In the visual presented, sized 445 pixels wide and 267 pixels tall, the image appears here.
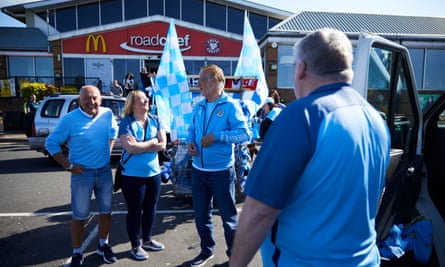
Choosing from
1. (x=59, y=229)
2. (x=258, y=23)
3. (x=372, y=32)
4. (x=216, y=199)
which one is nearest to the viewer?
(x=216, y=199)

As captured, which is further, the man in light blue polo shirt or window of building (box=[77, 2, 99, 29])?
window of building (box=[77, 2, 99, 29])

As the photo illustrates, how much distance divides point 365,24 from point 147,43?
13.7 metres

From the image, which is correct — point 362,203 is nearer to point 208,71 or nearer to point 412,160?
point 412,160

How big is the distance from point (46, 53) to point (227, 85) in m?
19.3

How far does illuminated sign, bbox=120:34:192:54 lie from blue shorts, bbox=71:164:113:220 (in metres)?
19.4

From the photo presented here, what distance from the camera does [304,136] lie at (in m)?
1.26

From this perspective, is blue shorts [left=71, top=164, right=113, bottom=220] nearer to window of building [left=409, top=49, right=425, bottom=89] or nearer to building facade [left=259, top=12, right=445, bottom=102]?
building facade [left=259, top=12, right=445, bottom=102]

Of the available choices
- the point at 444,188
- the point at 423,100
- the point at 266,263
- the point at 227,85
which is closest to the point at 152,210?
the point at 266,263

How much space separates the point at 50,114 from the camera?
9.22 m

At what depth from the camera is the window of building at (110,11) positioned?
23.0m

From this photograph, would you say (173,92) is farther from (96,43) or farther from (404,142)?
(96,43)

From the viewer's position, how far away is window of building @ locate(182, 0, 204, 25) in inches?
923

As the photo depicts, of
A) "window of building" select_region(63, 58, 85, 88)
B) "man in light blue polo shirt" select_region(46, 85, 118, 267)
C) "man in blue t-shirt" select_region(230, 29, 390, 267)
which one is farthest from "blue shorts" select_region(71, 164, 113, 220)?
"window of building" select_region(63, 58, 85, 88)

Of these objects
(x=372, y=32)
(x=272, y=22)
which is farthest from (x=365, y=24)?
(x=272, y=22)
